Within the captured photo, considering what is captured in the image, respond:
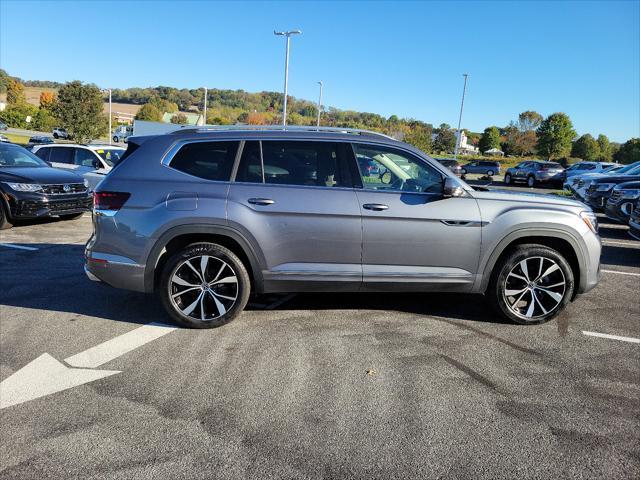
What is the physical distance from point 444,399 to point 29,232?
843 centimetres

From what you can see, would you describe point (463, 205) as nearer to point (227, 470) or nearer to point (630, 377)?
point (630, 377)

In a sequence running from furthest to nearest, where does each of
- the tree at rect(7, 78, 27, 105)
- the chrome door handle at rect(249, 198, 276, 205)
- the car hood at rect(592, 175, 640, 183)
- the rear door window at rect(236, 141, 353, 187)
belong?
the tree at rect(7, 78, 27, 105)
the car hood at rect(592, 175, 640, 183)
the rear door window at rect(236, 141, 353, 187)
the chrome door handle at rect(249, 198, 276, 205)

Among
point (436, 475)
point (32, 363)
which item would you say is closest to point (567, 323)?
point (436, 475)

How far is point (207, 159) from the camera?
4.42 m

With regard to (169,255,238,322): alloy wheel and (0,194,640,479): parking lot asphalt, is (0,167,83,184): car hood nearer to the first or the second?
(0,194,640,479): parking lot asphalt

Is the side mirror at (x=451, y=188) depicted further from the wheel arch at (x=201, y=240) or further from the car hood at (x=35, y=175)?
the car hood at (x=35, y=175)

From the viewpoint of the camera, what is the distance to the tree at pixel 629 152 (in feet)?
198

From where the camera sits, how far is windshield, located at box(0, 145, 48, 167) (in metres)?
9.70

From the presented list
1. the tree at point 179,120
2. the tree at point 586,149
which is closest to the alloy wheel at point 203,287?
the tree at point 179,120

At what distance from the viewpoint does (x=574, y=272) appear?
4.67m

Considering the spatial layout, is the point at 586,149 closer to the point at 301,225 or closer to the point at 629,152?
the point at 629,152

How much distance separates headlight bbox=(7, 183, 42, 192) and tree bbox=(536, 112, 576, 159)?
64.8 meters

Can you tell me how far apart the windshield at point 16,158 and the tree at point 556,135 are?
6413 cm

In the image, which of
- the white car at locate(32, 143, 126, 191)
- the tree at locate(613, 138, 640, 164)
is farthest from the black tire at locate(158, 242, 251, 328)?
the tree at locate(613, 138, 640, 164)
